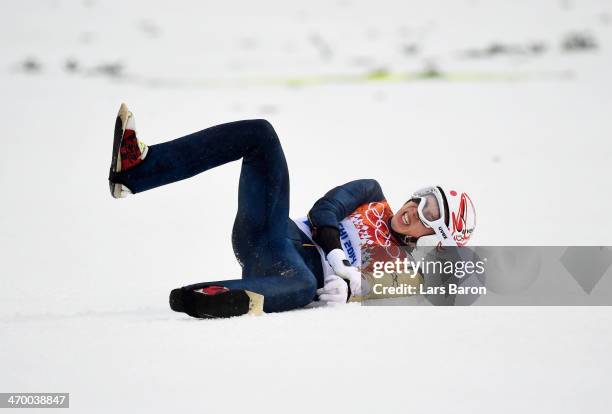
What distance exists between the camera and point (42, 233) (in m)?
4.62

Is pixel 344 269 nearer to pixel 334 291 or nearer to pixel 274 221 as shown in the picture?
pixel 334 291

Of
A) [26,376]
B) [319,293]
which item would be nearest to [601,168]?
[319,293]

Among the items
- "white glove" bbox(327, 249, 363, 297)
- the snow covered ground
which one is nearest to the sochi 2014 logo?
the snow covered ground

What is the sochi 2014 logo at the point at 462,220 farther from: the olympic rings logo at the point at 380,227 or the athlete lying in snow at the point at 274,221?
the olympic rings logo at the point at 380,227

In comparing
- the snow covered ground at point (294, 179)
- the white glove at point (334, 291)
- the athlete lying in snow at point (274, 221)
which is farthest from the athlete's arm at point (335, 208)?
the snow covered ground at point (294, 179)

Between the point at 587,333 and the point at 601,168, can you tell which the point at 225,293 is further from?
the point at 601,168

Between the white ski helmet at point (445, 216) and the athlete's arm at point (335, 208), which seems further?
the white ski helmet at point (445, 216)

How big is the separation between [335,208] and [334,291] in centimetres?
34

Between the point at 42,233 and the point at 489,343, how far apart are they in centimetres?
258

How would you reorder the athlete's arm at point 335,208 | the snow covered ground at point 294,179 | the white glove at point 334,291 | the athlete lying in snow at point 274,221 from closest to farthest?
1. the snow covered ground at point 294,179
2. the athlete lying in snow at point 274,221
3. the white glove at point 334,291
4. the athlete's arm at point 335,208

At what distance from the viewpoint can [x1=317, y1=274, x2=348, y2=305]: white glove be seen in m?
3.33

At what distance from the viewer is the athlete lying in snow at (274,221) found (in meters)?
3.05

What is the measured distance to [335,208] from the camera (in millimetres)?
3523

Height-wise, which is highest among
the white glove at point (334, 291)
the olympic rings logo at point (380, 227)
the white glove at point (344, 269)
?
the olympic rings logo at point (380, 227)
